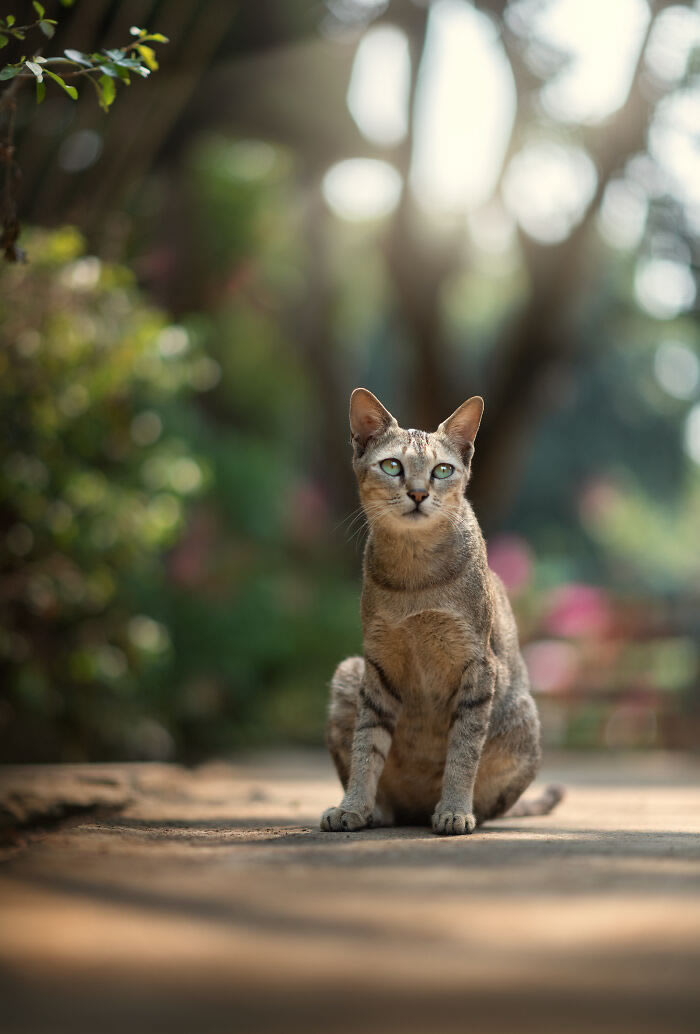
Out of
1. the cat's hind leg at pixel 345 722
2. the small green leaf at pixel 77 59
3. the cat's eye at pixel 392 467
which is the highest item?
the small green leaf at pixel 77 59

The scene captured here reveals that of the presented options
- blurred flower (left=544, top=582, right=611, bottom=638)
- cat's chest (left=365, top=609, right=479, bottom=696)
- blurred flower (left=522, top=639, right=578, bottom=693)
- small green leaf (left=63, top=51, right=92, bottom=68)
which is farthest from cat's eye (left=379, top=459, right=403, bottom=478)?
blurred flower (left=544, top=582, right=611, bottom=638)

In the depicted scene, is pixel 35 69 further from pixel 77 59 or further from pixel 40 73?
pixel 77 59

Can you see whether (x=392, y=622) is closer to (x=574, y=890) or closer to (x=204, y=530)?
(x=574, y=890)

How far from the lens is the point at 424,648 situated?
3012mm

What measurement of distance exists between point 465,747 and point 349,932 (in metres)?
1.33

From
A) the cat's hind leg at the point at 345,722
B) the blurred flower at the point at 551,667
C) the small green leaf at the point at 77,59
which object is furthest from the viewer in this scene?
the blurred flower at the point at 551,667

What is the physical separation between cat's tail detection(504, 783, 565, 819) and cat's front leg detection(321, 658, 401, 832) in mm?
715

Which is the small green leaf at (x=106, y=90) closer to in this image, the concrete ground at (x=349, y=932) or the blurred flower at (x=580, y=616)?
the concrete ground at (x=349, y=932)

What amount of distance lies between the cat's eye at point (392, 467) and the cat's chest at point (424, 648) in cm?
40

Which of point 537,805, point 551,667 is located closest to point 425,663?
point 537,805

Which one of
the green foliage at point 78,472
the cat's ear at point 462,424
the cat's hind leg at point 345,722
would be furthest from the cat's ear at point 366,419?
the green foliage at point 78,472

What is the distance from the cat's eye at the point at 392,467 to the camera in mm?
3080

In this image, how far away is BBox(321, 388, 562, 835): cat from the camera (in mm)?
2973

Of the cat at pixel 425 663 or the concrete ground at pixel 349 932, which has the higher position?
the cat at pixel 425 663
